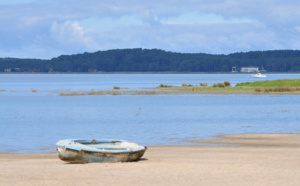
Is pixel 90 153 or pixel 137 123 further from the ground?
pixel 90 153

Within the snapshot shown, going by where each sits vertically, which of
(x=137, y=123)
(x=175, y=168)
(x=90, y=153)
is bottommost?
(x=137, y=123)

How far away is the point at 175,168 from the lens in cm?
2367

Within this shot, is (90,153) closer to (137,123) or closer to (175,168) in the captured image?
(175,168)

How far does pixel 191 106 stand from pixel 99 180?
1891 inches

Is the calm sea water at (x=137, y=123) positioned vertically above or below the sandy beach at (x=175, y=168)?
below

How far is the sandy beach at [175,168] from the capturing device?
2064cm

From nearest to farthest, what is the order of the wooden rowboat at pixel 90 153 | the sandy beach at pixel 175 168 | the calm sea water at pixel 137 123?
the sandy beach at pixel 175 168 → the wooden rowboat at pixel 90 153 → the calm sea water at pixel 137 123

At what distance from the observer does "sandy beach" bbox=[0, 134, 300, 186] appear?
67.7 ft

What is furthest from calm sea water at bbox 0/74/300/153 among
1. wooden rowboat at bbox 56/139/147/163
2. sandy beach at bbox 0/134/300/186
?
wooden rowboat at bbox 56/139/147/163

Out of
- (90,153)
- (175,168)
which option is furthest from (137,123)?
(175,168)

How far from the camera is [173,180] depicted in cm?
2084

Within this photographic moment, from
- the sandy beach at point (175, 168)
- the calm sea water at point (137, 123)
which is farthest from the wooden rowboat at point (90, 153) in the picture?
the calm sea water at point (137, 123)

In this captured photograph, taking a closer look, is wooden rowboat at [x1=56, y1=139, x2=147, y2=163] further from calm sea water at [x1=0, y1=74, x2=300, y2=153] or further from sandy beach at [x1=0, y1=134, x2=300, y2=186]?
calm sea water at [x1=0, y1=74, x2=300, y2=153]

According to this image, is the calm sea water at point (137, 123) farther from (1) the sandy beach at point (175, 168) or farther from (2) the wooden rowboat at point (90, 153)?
(2) the wooden rowboat at point (90, 153)
